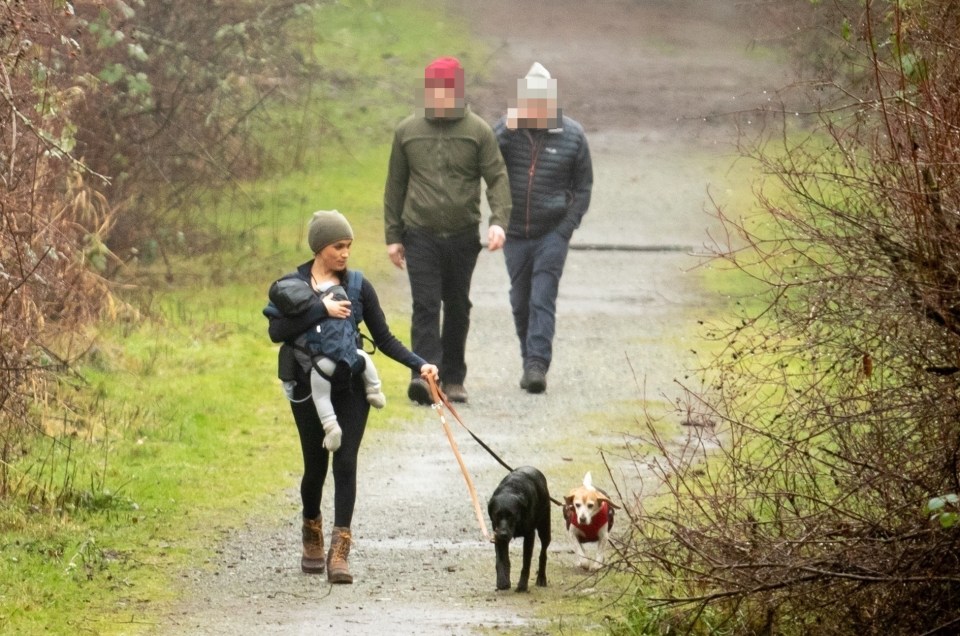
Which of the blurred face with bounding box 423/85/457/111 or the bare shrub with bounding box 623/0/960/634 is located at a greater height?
the blurred face with bounding box 423/85/457/111

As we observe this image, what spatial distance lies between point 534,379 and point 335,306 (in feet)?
16.4

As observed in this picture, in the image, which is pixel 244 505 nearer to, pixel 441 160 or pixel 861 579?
pixel 441 160

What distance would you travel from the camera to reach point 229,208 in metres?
19.9

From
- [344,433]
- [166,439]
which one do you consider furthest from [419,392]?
[344,433]

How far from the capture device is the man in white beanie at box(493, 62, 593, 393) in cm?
1250

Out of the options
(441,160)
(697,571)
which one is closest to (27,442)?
(441,160)

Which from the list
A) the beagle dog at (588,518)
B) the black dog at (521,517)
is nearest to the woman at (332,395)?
the black dog at (521,517)

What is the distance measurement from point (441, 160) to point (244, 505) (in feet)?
10.1

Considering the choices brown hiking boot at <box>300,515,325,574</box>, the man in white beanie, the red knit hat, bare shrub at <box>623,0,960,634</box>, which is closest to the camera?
bare shrub at <box>623,0,960,634</box>

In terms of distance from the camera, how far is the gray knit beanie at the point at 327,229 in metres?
7.95

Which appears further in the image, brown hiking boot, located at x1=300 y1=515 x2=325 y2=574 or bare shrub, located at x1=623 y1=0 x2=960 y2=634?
brown hiking boot, located at x1=300 y1=515 x2=325 y2=574

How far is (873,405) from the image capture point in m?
6.31

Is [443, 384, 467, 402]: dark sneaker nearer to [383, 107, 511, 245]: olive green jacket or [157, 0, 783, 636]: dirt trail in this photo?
[157, 0, 783, 636]: dirt trail

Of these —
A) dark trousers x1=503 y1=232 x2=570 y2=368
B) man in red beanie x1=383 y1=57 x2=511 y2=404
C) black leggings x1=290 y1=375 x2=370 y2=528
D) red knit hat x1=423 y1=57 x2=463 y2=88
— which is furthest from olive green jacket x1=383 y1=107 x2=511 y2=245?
black leggings x1=290 y1=375 x2=370 y2=528
